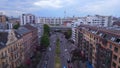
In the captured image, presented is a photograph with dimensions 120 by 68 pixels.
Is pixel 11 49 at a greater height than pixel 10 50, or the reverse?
pixel 11 49

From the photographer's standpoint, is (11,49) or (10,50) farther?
(11,49)

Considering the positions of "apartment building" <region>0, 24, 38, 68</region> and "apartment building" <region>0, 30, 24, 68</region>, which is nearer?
"apartment building" <region>0, 30, 24, 68</region>

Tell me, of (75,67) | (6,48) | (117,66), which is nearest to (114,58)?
(117,66)

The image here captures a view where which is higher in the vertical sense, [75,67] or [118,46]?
[118,46]

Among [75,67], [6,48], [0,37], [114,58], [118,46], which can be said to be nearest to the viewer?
[118,46]

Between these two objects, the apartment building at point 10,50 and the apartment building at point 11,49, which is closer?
the apartment building at point 10,50

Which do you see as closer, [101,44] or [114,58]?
[114,58]

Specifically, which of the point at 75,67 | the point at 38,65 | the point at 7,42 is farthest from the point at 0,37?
the point at 75,67

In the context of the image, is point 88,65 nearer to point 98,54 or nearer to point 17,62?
point 98,54

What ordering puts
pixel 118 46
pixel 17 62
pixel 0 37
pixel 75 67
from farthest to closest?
pixel 75 67 < pixel 17 62 < pixel 0 37 < pixel 118 46

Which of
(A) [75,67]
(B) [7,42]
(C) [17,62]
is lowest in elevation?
(A) [75,67]
